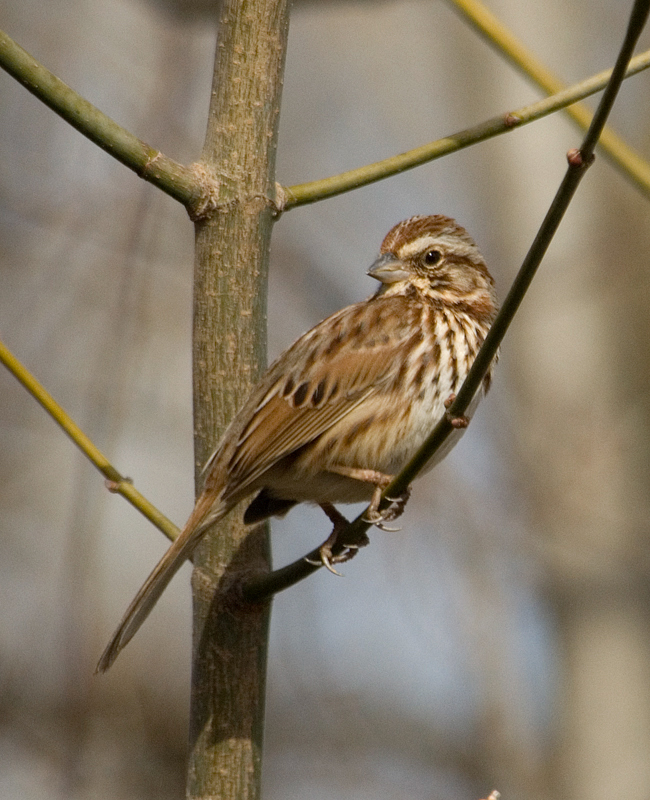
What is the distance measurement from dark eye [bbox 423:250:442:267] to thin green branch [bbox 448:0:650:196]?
34.5 inches

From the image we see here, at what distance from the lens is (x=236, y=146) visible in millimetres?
2990

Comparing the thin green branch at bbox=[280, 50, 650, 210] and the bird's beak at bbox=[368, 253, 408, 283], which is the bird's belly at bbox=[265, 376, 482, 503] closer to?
the bird's beak at bbox=[368, 253, 408, 283]

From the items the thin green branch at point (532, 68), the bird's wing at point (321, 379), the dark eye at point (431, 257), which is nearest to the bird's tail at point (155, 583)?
the bird's wing at point (321, 379)

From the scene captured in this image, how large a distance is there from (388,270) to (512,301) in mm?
2015

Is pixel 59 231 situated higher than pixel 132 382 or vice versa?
pixel 59 231

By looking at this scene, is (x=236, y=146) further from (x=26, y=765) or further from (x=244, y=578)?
(x=26, y=765)

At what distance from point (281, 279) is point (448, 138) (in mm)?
4390

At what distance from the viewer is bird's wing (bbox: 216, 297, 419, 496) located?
3.46m

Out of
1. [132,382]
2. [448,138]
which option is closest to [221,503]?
[448,138]

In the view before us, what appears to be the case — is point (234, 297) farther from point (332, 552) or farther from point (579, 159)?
point (579, 159)

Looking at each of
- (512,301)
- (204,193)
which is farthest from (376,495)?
(512,301)

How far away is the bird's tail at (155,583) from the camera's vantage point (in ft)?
9.94

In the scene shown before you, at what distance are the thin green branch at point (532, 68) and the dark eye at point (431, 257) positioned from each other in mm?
877

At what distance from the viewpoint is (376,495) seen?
2.93m
